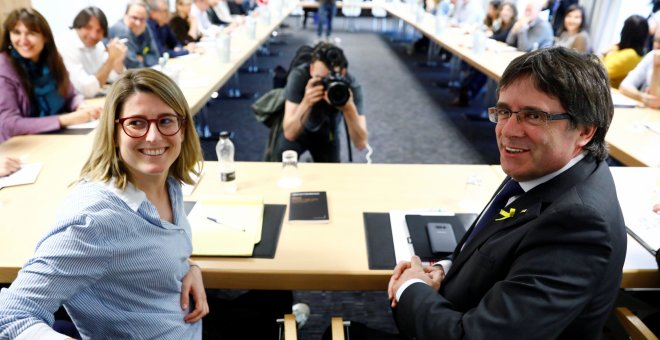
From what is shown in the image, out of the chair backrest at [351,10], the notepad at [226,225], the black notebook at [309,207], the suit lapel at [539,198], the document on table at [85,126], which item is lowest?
the chair backrest at [351,10]

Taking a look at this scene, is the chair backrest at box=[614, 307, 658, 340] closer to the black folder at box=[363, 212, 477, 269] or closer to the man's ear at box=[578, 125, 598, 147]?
the black folder at box=[363, 212, 477, 269]

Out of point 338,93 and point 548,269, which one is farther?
point 338,93

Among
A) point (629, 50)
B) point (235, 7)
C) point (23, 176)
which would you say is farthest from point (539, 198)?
point (235, 7)

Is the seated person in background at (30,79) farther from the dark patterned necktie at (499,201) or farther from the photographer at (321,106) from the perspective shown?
the dark patterned necktie at (499,201)

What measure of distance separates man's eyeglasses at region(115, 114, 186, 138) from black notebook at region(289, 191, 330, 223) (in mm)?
573

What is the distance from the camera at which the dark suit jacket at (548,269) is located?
0.88m

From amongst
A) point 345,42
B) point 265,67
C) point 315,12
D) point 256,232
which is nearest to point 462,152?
point 256,232

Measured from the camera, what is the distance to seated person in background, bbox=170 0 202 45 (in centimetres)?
543

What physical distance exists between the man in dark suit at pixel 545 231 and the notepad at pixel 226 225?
0.56 metres

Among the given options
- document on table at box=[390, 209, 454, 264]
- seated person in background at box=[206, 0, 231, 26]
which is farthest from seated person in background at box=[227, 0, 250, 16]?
document on table at box=[390, 209, 454, 264]

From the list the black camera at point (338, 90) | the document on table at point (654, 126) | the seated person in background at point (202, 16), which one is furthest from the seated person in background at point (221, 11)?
the document on table at point (654, 126)

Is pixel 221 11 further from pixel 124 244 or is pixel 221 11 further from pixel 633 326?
pixel 633 326

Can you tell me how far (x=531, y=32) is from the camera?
A: 17.6 ft

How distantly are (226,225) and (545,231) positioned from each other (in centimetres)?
100
